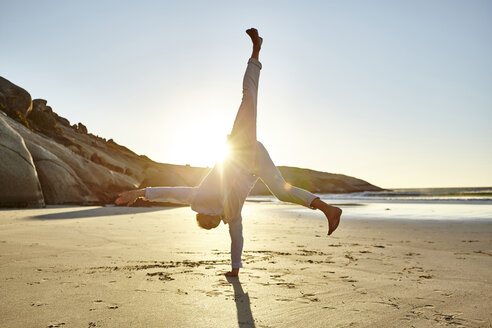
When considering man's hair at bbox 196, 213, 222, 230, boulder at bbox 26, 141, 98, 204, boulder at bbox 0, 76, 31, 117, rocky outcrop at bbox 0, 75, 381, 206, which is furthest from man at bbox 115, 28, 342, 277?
boulder at bbox 0, 76, 31, 117

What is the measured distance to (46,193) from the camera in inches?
677

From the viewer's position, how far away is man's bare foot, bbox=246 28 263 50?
4.77 metres

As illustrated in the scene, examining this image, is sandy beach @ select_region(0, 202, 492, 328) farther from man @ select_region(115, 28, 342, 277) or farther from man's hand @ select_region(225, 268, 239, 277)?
man @ select_region(115, 28, 342, 277)

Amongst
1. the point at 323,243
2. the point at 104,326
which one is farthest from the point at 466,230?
the point at 104,326

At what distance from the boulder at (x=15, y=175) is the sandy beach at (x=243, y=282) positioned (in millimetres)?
8191

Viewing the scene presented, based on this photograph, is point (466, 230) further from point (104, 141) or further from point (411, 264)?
point (104, 141)

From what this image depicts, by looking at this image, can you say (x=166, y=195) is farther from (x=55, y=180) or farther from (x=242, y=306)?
(x=55, y=180)

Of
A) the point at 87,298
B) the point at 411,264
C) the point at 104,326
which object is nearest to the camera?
the point at 104,326

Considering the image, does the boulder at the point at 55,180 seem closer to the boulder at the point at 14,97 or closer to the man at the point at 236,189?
the boulder at the point at 14,97

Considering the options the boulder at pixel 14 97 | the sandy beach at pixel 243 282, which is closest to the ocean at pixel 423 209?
the sandy beach at pixel 243 282

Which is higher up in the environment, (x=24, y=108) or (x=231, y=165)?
(x=24, y=108)

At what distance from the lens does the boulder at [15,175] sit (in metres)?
14.2

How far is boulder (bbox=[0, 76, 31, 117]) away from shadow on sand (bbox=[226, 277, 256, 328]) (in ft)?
89.7

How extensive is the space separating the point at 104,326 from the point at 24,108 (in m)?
29.3
